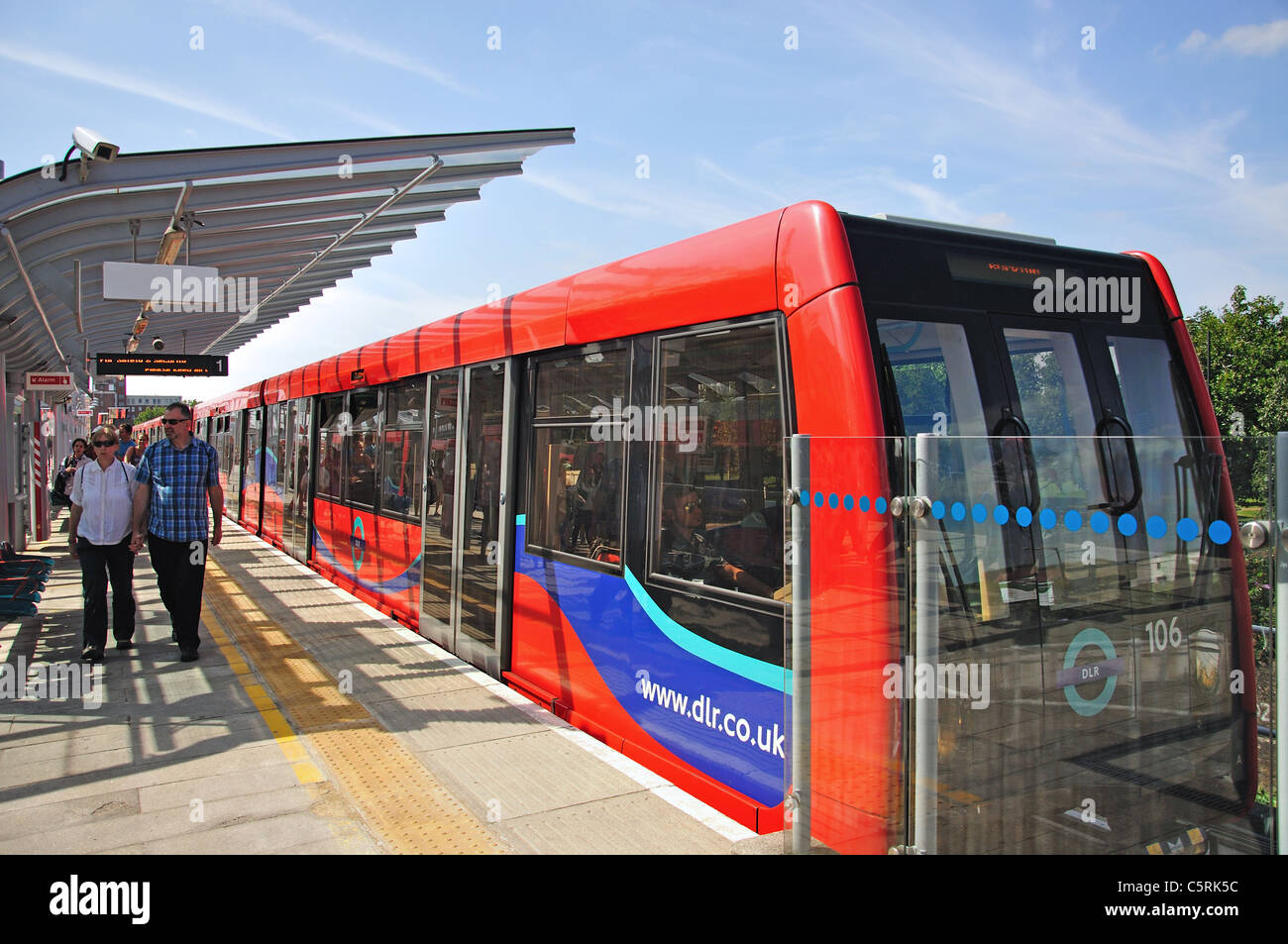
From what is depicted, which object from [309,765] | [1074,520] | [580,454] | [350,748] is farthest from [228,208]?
[1074,520]

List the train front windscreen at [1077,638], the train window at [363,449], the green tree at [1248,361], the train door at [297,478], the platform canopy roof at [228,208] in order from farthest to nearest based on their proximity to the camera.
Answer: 1. the green tree at [1248,361]
2. the train door at [297,478]
3. the train window at [363,449]
4. the platform canopy roof at [228,208]
5. the train front windscreen at [1077,638]

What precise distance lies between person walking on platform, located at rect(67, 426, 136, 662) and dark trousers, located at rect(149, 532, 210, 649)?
0.26m

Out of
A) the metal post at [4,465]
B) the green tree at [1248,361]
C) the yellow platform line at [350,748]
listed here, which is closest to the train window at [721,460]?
the yellow platform line at [350,748]

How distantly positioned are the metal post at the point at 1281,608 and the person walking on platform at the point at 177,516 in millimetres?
7043

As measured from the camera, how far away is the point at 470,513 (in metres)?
7.25

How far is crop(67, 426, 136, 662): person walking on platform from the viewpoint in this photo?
7105mm

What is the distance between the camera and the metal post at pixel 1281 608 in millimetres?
2006

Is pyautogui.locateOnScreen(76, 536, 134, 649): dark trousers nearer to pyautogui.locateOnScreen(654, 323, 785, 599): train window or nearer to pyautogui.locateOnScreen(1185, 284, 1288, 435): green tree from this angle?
pyautogui.locateOnScreen(654, 323, 785, 599): train window

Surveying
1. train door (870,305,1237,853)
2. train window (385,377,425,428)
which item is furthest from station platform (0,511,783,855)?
train window (385,377,425,428)

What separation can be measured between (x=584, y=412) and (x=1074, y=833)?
A: 3.61m

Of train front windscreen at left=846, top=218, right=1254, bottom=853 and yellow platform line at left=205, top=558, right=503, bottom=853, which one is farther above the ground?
train front windscreen at left=846, top=218, right=1254, bottom=853

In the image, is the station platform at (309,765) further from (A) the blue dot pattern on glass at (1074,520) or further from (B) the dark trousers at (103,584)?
(A) the blue dot pattern on glass at (1074,520)

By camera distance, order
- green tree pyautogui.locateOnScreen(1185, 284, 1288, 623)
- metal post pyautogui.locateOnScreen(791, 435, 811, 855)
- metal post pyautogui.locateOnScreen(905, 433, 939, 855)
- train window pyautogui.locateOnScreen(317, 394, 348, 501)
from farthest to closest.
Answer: green tree pyautogui.locateOnScreen(1185, 284, 1288, 623)
train window pyautogui.locateOnScreen(317, 394, 348, 501)
metal post pyautogui.locateOnScreen(791, 435, 811, 855)
metal post pyautogui.locateOnScreen(905, 433, 939, 855)
